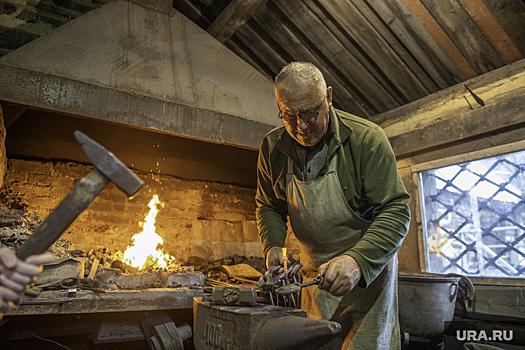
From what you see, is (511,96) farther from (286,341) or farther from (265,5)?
(286,341)

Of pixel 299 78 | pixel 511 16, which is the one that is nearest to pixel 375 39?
pixel 511 16

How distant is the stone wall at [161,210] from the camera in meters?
3.93

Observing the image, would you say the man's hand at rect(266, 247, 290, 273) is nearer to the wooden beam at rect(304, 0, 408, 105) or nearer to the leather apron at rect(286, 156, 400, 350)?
the leather apron at rect(286, 156, 400, 350)

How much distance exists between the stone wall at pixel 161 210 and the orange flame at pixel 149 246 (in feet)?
0.22

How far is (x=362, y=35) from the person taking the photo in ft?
12.2

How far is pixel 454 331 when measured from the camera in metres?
3.43

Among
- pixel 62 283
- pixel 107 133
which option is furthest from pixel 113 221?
pixel 62 283

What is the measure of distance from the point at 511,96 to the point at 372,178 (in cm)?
243

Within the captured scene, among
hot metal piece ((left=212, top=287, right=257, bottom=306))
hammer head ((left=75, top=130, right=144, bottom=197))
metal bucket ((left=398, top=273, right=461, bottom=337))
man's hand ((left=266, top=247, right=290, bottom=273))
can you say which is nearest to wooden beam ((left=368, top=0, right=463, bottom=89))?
metal bucket ((left=398, top=273, right=461, bottom=337))

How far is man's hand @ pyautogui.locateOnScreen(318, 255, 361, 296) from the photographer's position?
1435 mm

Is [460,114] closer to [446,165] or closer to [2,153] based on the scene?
[446,165]

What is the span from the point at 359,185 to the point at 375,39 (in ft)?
8.37

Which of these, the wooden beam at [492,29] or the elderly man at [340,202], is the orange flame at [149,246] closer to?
the elderly man at [340,202]

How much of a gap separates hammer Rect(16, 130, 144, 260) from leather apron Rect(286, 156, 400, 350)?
3.58 ft
